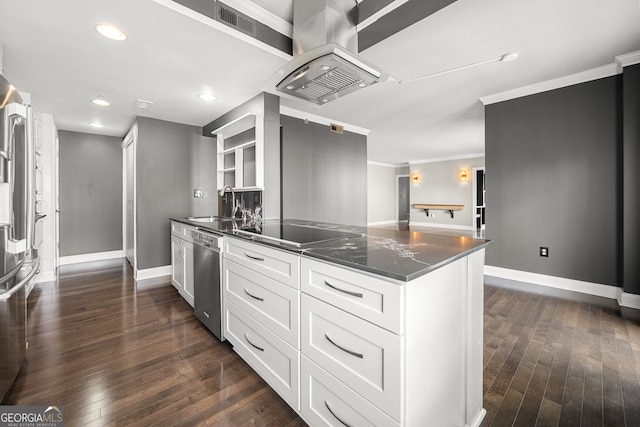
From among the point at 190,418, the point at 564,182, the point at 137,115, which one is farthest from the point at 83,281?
the point at 564,182

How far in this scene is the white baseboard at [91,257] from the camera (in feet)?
16.0

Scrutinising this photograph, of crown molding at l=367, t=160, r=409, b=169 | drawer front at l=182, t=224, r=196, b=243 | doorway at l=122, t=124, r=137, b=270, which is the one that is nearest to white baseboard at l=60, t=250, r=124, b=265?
doorway at l=122, t=124, r=137, b=270

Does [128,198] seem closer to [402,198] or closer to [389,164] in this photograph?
[389,164]

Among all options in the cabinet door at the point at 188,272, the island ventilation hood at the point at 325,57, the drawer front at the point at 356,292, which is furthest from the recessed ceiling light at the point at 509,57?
the cabinet door at the point at 188,272

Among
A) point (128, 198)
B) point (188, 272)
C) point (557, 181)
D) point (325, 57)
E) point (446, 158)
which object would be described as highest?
point (446, 158)

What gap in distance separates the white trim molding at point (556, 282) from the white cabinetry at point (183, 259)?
393cm

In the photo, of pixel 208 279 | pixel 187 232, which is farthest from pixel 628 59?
pixel 187 232

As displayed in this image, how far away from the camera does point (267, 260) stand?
1601 mm

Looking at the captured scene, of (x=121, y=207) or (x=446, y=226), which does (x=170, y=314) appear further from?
(x=446, y=226)

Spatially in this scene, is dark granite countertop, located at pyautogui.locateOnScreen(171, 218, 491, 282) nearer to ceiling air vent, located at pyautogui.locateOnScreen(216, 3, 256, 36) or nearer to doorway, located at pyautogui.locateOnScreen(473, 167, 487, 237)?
ceiling air vent, located at pyautogui.locateOnScreen(216, 3, 256, 36)

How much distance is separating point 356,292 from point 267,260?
2.26 ft

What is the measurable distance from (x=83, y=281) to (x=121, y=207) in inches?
78.9

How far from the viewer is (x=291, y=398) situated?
1.43m

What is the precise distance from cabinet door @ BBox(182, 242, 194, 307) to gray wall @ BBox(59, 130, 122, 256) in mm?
3509
